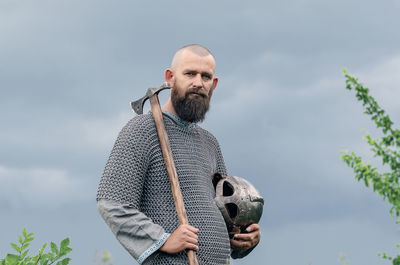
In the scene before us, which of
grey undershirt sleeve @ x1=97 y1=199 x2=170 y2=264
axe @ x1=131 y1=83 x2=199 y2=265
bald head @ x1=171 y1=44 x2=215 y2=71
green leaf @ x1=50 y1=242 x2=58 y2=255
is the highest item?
bald head @ x1=171 y1=44 x2=215 y2=71

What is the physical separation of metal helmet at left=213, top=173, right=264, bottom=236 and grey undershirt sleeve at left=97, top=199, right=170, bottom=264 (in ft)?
2.10

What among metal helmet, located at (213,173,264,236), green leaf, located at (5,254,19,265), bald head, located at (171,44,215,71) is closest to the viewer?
green leaf, located at (5,254,19,265)

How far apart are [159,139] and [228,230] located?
0.91 meters

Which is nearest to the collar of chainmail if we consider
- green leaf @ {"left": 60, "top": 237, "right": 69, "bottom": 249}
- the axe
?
the axe

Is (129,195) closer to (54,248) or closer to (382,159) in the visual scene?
(54,248)

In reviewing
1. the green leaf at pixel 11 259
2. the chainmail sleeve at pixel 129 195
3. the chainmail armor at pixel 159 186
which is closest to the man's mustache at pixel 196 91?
the chainmail armor at pixel 159 186

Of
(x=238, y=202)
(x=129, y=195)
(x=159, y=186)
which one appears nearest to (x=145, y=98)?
(x=159, y=186)

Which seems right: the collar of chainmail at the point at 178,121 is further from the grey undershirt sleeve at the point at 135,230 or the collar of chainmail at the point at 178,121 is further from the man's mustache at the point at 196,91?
the grey undershirt sleeve at the point at 135,230

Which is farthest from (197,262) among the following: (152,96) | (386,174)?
(386,174)

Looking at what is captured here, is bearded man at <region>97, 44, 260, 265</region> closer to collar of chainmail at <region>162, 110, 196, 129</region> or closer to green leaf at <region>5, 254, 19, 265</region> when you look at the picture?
collar of chainmail at <region>162, 110, 196, 129</region>

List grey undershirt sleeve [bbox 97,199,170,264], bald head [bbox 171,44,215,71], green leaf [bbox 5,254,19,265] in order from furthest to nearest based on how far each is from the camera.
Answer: bald head [bbox 171,44,215,71] → green leaf [bbox 5,254,19,265] → grey undershirt sleeve [bbox 97,199,170,264]

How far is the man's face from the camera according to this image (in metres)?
4.94

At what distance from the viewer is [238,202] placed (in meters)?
4.90

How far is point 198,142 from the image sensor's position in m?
5.24
